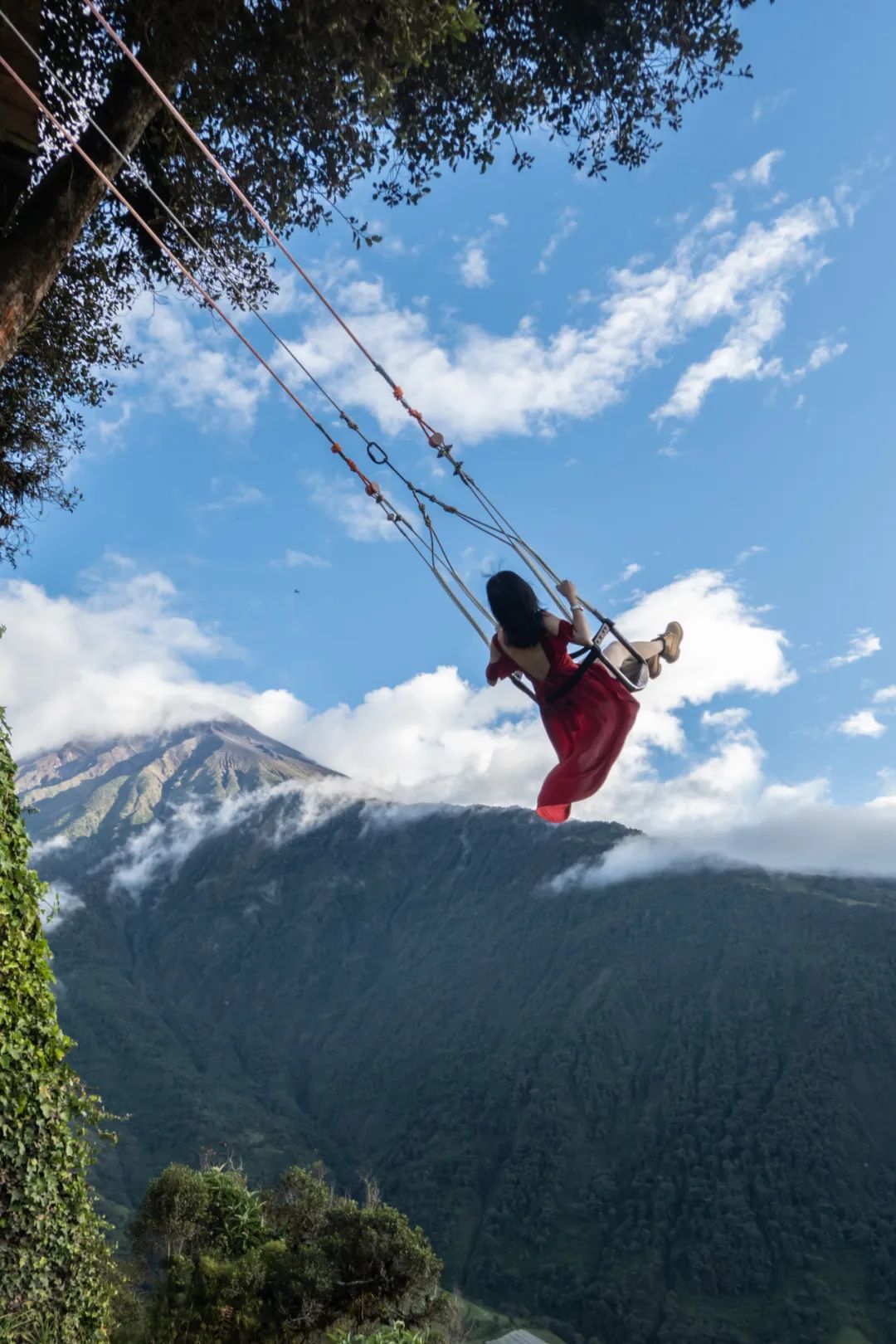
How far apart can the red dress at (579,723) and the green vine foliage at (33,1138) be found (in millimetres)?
3372

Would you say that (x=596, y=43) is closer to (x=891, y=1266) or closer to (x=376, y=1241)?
(x=376, y=1241)

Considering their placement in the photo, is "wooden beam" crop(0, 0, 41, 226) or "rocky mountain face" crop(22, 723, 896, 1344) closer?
"wooden beam" crop(0, 0, 41, 226)

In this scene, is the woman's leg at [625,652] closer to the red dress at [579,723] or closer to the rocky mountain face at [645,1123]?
the red dress at [579,723]

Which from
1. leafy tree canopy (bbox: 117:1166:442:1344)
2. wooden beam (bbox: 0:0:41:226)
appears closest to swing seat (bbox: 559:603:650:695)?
wooden beam (bbox: 0:0:41:226)

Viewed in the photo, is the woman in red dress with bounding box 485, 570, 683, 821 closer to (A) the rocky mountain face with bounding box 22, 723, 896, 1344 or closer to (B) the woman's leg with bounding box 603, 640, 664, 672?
(B) the woman's leg with bounding box 603, 640, 664, 672

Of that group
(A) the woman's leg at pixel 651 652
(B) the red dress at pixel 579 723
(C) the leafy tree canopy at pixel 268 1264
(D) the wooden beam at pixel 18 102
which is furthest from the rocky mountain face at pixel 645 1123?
(D) the wooden beam at pixel 18 102

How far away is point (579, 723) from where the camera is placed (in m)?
5.55

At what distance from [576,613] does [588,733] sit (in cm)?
79

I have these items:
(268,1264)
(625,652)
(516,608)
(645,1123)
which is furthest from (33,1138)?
(645,1123)

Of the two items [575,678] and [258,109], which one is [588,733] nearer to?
[575,678]

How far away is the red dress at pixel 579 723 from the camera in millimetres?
5422

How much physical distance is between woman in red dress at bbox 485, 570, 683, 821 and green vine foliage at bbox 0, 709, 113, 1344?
333 cm

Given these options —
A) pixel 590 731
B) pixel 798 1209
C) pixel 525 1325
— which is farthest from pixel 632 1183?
pixel 590 731

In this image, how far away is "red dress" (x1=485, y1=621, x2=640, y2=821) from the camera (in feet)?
17.8
